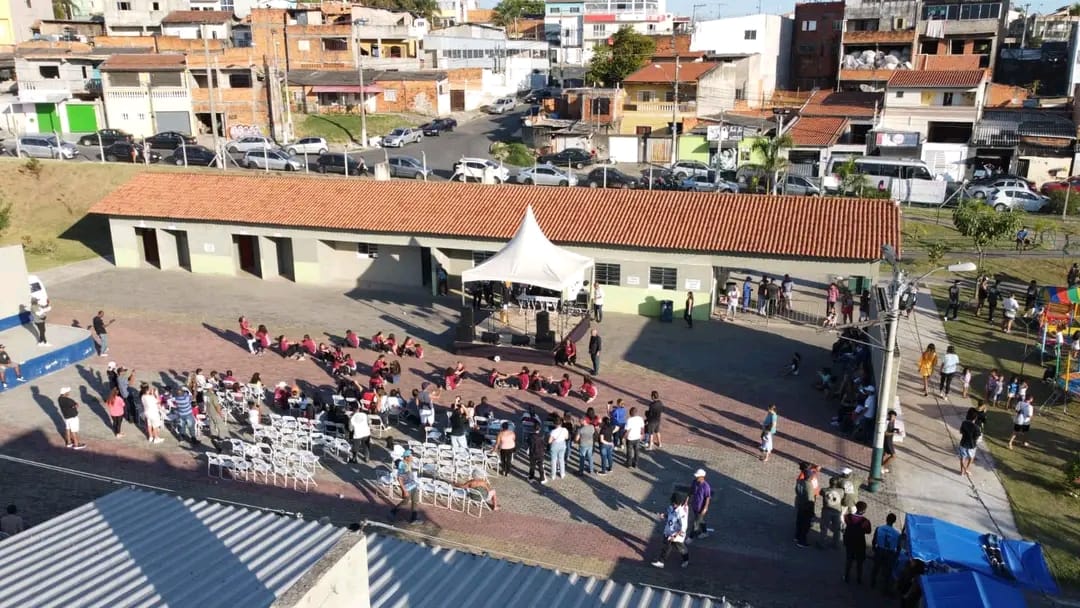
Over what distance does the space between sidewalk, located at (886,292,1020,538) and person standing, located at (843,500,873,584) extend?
2.81 metres

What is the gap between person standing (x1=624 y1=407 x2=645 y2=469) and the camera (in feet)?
53.8

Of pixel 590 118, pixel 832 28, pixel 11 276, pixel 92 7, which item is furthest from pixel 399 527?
pixel 92 7

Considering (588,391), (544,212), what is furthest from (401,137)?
(588,391)

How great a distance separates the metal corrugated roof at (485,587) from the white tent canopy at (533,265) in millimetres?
13930

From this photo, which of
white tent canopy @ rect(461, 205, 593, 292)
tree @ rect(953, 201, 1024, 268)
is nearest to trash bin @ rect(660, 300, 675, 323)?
white tent canopy @ rect(461, 205, 593, 292)

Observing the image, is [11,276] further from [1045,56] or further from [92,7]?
[92,7]

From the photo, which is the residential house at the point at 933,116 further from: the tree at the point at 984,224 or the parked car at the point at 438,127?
the parked car at the point at 438,127

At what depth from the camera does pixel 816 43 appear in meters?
71.4

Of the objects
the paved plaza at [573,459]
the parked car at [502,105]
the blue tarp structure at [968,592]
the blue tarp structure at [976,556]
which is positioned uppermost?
the parked car at [502,105]

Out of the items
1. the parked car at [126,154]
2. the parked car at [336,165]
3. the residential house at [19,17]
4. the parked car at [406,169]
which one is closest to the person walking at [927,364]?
the parked car at [406,169]

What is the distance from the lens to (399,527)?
14523 millimetres

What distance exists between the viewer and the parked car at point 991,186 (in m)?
39.8

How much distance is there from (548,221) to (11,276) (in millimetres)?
16065

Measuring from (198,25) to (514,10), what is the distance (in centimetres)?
5517
